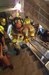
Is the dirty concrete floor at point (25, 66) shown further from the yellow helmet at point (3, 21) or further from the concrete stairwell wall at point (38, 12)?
the concrete stairwell wall at point (38, 12)

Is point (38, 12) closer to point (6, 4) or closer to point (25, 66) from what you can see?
point (25, 66)

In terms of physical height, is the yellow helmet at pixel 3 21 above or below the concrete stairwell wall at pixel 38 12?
below

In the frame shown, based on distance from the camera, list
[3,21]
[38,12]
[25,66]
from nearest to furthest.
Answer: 1. [38,12]
2. [25,66]
3. [3,21]

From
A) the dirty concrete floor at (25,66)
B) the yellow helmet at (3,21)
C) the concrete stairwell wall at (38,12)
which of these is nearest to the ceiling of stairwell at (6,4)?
the yellow helmet at (3,21)

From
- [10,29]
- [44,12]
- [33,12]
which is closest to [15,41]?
[10,29]

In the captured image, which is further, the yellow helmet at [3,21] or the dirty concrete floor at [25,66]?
the yellow helmet at [3,21]

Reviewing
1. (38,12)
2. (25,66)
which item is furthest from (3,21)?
(38,12)

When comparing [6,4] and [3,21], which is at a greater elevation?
[6,4]

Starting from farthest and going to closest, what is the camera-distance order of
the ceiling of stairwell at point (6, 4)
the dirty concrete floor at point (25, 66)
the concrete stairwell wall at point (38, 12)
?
the ceiling of stairwell at point (6, 4) → the dirty concrete floor at point (25, 66) → the concrete stairwell wall at point (38, 12)

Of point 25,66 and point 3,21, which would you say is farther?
point 3,21

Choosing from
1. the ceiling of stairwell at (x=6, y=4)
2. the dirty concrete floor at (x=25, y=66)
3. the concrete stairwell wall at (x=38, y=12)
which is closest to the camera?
the concrete stairwell wall at (x=38, y=12)

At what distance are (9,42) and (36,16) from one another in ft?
2.48

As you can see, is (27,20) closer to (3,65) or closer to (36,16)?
(36,16)

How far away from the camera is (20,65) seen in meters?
2.42
